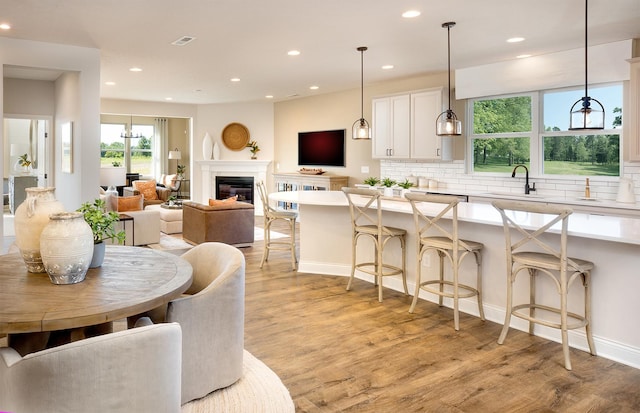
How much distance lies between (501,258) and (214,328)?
240 centimetres

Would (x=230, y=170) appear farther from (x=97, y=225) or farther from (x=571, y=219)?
(x=97, y=225)

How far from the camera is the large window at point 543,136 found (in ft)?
17.5

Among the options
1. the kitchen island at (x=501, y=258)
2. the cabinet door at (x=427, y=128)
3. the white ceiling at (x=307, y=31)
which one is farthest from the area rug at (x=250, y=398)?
the cabinet door at (x=427, y=128)

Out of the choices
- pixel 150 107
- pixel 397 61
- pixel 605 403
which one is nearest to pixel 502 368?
pixel 605 403

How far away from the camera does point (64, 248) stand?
6.30 feet

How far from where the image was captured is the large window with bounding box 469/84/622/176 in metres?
5.33

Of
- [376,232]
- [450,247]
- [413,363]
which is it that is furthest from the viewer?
[376,232]

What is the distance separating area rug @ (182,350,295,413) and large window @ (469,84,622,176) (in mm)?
4578

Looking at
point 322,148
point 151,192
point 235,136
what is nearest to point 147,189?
point 151,192

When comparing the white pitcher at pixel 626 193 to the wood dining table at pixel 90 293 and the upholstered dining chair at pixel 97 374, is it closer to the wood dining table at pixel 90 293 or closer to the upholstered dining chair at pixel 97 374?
the wood dining table at pixel 90 293

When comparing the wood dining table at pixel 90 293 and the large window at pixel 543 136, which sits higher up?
the large window at pixel 543 136

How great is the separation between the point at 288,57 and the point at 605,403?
482 centimetres

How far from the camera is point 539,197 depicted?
5547 mm

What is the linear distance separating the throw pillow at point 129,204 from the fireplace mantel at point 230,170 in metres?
3.62
